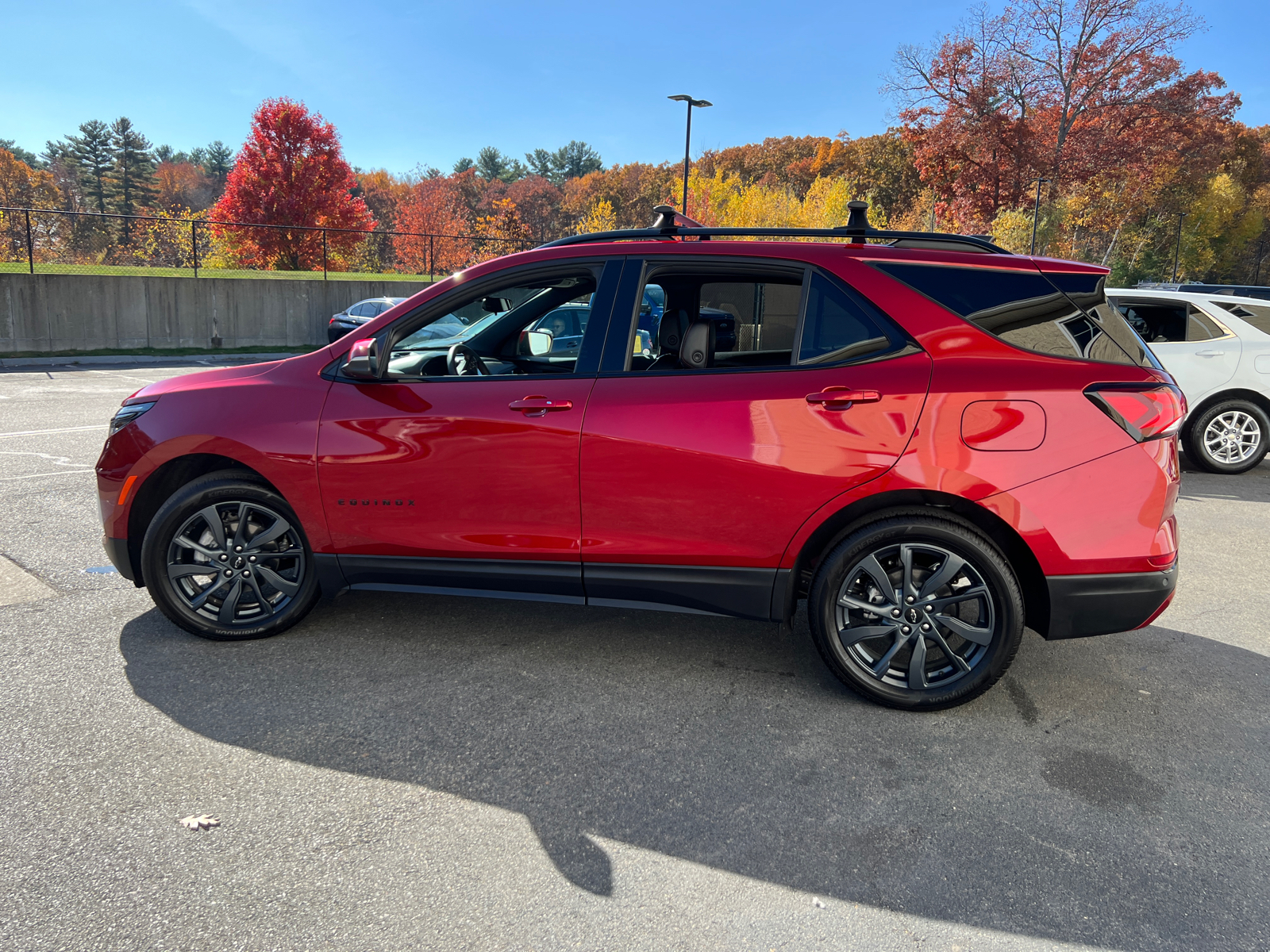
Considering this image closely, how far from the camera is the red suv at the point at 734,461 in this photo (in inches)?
125

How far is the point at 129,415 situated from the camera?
394cm

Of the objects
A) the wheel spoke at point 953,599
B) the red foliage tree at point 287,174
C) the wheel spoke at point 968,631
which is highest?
the red foliage tree at point 287,174

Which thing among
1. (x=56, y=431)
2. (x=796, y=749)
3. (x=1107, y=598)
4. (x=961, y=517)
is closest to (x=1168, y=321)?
(x=1107, y=598)

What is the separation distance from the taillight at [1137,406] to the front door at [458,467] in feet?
6.26

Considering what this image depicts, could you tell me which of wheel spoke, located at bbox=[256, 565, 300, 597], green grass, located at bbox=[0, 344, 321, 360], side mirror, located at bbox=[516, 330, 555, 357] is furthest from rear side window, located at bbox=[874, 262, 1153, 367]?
green grass, located at bbox=[0, 344, 321, 360]

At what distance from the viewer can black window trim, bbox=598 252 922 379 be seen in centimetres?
328

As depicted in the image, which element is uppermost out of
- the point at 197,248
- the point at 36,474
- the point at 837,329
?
the point at 197,248

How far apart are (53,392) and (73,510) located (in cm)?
812

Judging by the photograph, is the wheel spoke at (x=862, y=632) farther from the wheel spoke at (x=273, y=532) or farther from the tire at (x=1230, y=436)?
the tire at (x=1230, y=436)

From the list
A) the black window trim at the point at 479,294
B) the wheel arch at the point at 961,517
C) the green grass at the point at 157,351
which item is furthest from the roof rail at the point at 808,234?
the green grass at the point at 157,351

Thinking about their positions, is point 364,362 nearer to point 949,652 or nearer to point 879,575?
point 879,575

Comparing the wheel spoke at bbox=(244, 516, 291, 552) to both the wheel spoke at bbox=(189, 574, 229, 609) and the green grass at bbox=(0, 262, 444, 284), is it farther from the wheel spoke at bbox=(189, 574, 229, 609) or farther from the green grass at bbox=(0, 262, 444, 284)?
the green grass at bbox=(0, 262, 444, 284)

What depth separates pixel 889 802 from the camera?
9.12 feet

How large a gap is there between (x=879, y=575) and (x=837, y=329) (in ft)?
3.14
